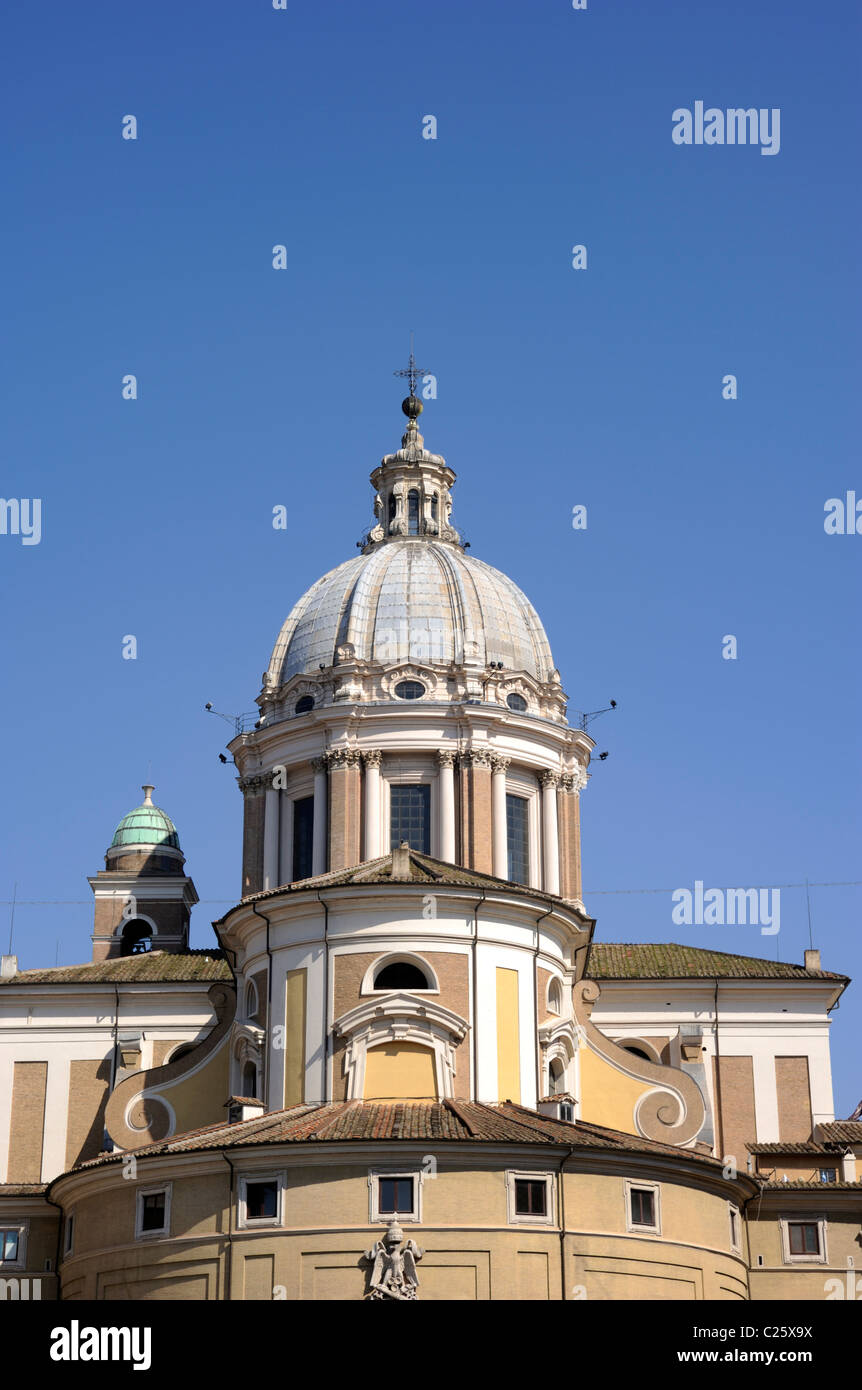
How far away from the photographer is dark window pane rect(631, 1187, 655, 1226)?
154 feet

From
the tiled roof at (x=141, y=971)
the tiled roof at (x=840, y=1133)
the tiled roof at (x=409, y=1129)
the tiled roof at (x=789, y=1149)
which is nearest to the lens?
the tiled roof at (x=409, y=1129)

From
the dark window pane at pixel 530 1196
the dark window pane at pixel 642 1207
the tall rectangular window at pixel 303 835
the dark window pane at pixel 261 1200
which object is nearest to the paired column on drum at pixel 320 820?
the tall rectangular window at pixel 303 835

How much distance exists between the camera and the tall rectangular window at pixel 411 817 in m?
65.8

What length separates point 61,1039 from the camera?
63531 millimetres

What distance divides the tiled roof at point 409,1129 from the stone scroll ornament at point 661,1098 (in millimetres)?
6088

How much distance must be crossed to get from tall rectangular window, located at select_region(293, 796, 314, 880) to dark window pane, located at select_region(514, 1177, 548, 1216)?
22.6 m

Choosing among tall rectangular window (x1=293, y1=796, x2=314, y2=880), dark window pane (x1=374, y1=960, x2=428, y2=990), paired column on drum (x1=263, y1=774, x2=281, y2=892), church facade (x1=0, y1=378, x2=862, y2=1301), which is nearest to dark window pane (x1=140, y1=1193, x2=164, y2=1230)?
church facade (x1=0, y1=378, x2=862, y2=1301)

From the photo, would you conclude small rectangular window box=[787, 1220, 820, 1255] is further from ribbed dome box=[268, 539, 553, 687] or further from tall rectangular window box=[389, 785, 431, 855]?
ribbed dome box=[268, 539, 553, 687]

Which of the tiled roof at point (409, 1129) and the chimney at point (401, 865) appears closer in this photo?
the tiled roof at point (409, 1129)

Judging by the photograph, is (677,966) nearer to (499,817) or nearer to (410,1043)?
(499,817)

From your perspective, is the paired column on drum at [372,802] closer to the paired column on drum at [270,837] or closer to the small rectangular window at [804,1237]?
the paired column on drum at [270,837]

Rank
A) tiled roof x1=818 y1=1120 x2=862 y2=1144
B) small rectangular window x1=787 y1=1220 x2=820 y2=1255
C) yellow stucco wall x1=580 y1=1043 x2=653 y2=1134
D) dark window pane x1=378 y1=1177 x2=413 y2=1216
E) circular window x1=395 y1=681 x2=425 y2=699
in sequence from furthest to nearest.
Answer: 1. circular window x1=395 y1=681 x2=425 y2=699
2. tiled roof x1=818 y1=1120 x2=862 y2=1144
3. yellow stucco wall x1=580 y1=1043 x2=653 y2=1134
4. small rectangular window x1=787 y1=1220 x2=820 y2=1255
5. dark window pane x1=378 y1=1177 x2=413 y2=1216
